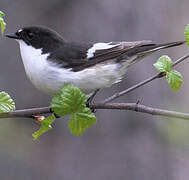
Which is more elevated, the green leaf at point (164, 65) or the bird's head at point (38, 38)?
the bird's head at point (38, 38)

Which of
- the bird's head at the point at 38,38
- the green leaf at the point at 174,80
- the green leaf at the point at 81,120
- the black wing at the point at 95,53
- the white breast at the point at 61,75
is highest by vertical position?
the bird's head at the point at 38,38

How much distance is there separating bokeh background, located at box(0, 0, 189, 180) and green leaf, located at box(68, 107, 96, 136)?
213 centimetres

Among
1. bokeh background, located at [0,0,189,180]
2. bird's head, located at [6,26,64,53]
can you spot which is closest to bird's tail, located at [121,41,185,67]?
bird's head, located at [6,26,64,53]

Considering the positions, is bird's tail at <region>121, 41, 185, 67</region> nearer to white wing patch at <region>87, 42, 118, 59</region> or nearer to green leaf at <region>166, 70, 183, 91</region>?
white wing patch at <region>87, 42, 118, 59</region>

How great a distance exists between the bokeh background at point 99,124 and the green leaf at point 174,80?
6.19ft

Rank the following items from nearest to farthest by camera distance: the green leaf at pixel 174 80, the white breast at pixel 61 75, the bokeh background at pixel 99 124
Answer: the green leaf at pixel 174 80
the white breast at pixel 61 75
the bokeh background at pixel 99 124

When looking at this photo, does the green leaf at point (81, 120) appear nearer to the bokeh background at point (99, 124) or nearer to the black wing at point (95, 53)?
the black wing at point (95, 53)

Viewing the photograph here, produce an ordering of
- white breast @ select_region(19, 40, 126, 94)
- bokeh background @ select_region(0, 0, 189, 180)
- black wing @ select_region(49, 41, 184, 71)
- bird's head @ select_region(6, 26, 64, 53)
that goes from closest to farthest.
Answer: white breast @ select_region(19, 40, 126, 94) < black wing @ select_region(49, 41, 184, 71) < bird's head @ select_region(6, 26, 64, 53) < bokeh background @ select_region(0, 0, 189, 180)

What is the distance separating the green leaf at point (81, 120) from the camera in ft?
8.64

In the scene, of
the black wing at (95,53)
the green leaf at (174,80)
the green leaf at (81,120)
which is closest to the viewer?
the green leaf at (81,120)

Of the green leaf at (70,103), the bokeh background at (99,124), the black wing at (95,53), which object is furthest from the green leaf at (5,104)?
the bokeh background at (99,124)

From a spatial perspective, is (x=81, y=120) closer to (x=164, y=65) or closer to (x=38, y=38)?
(x=164, y=65)

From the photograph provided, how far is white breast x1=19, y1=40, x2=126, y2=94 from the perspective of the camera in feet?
11.1

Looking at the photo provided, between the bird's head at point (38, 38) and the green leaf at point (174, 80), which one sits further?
the bird's head at point (38, 38)
